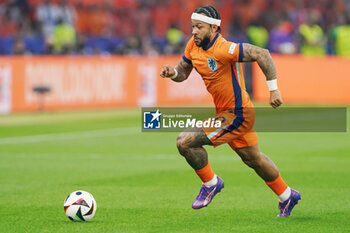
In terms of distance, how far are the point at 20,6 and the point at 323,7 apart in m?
17.4

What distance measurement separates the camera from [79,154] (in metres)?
14.9

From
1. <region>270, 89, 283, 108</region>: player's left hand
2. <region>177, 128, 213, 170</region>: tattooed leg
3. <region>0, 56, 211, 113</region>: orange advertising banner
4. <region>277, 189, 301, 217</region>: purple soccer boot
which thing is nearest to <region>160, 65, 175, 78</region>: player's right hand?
<region>177, 128, 213, 170</region>: tattooed leg

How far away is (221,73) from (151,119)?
1.81 meters

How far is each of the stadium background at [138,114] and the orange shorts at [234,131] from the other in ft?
2.71

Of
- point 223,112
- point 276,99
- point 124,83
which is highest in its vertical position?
point 276,99

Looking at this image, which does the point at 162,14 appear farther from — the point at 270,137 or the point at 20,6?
the point at 270,137

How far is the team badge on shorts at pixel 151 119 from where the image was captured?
9812mm

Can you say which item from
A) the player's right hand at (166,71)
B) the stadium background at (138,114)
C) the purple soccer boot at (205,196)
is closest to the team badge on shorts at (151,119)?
the stadium background at (138,114)

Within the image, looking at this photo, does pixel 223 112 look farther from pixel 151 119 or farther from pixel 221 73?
pixel 151 119

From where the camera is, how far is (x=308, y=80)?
94.6ft

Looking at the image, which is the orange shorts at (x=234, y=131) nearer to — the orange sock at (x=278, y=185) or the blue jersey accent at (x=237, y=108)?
the blue jersey accent at (x=237, y=108)

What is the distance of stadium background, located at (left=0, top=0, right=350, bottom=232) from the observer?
889 cm

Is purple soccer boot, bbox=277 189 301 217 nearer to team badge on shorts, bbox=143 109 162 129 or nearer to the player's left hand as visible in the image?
the player's left hand

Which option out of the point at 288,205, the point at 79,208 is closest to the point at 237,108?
the point at 288,205
